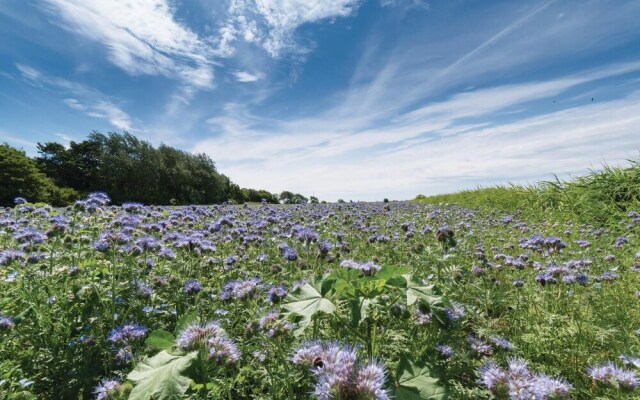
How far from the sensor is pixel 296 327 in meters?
1.93

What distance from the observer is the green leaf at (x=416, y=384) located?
1.54 m

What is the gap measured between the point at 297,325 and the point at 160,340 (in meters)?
0.66

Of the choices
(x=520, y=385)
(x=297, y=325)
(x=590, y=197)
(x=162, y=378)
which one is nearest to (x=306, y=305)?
(x=297, y=325)

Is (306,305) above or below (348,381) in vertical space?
above

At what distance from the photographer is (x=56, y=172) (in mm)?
43188

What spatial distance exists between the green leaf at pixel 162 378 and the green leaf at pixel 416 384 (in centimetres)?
90

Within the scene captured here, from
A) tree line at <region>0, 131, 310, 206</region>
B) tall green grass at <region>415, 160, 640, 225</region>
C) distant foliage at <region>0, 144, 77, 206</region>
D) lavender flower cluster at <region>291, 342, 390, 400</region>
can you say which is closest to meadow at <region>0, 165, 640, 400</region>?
lavender flower cluster at <region>291, 342, 390, 400</region>

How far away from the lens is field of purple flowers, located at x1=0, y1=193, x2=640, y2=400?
1672 millimetres

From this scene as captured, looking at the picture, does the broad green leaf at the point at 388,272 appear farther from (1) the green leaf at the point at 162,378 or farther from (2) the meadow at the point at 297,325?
(1) the green leaf at the point at 162,378

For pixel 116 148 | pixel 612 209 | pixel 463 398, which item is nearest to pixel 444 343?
pixel 463 398

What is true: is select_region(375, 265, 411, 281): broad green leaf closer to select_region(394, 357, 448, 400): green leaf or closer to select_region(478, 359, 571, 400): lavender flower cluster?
select_region(394, 357, 448, 400): green leaf

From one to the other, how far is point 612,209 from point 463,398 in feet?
31.8

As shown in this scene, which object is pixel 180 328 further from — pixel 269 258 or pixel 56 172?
pixel 56 172

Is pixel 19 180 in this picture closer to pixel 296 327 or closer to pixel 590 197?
pixel 296 327
